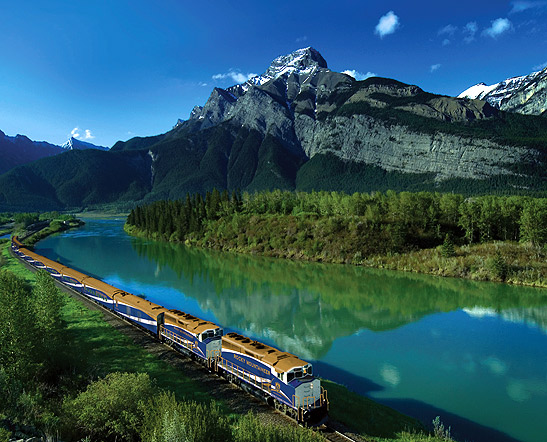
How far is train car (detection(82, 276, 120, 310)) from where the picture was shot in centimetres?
4108

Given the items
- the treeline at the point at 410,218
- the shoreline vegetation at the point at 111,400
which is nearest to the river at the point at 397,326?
the shoreline vegetation at the point at 111,400

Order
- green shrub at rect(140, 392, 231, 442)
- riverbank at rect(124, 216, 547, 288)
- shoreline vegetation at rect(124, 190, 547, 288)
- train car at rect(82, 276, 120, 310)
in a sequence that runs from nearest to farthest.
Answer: green shrub at rect(140, 392, 231, 442)
train car at rect(82, 276, 120, 310)
riverbank at rect(124, 216, 547, 288)
shoreline vegetation at rect(124, 190, 547, 288)

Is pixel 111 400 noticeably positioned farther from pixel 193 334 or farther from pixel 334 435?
pixel 193 334

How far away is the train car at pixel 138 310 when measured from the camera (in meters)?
32.4

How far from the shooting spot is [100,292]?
4334 centimetres

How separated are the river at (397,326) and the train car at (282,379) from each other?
26.0 ft

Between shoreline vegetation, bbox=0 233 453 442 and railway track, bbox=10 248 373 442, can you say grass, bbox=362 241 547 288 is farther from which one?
railway track, bbox=10 248 373 442

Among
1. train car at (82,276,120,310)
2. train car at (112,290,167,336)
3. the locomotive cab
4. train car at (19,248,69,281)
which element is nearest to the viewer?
the locomotive cab

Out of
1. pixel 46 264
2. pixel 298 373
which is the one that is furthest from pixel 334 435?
pixel 46 264

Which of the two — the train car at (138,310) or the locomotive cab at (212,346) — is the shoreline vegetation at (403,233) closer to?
the train car at (138,310)

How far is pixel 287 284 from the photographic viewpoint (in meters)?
60.0

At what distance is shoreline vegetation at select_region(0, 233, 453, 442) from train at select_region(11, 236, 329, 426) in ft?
6.20

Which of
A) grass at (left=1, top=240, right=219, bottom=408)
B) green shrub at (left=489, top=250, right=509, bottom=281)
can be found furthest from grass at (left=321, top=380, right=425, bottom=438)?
green shrub at (left=489, top=250, right=509, bottom=281)

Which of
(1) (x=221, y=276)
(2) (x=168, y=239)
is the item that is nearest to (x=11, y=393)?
(1) (x=221, y=276)
